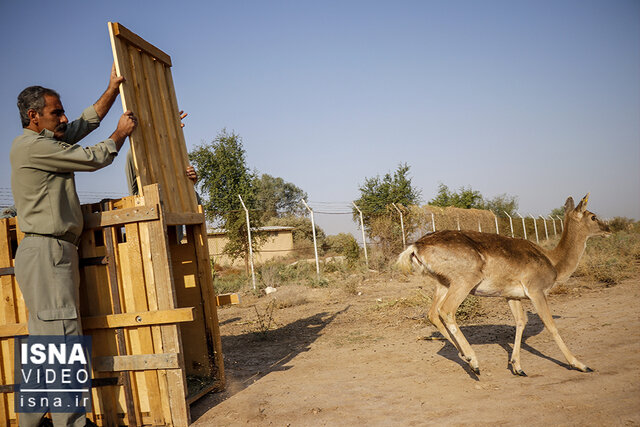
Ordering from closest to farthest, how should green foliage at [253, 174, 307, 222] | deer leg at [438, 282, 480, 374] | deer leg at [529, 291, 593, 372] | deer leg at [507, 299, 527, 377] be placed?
deer leg at [529, 291, 593, 372], deer leg at [507, 299, 527, 377], deer leg at [438, 282, 480, 374], green foliage at [253, 174, 307, 222]

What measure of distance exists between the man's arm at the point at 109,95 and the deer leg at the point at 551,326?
5.54 metres

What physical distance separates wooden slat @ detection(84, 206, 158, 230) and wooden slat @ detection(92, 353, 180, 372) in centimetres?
130

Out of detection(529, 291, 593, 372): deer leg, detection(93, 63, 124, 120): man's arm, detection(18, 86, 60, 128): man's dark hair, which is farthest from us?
detection(529, 291, 593, 372): deer leg

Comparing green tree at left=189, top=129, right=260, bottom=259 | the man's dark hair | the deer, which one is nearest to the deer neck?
the deer

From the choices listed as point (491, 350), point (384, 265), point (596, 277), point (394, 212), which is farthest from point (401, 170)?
point (491, 350)

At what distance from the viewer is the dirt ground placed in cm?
421

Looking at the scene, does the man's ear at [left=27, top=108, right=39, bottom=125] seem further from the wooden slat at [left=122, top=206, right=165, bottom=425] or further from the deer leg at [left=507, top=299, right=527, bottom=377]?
the deer leg at [left=507, top=299, right=527, bottom=377]

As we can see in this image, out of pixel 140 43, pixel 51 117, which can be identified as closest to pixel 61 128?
pixel 51 117

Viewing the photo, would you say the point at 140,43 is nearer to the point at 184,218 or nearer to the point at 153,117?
the point at 153,117

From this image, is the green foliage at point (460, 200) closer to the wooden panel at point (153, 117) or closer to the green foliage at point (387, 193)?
the green foliage at point (387, 193)

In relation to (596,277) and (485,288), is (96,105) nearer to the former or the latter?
(485,288)

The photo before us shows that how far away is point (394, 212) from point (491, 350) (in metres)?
15.8

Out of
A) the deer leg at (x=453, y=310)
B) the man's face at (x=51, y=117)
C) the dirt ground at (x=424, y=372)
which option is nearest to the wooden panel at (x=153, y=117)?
the man's face at (x=51, y=117)

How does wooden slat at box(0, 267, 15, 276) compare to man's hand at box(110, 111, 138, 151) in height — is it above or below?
below
